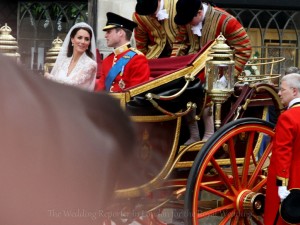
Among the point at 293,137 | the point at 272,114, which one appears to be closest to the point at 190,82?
the point at 293,137

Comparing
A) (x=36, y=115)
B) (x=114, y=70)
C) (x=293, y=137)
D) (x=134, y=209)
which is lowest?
(x=134, y=209)

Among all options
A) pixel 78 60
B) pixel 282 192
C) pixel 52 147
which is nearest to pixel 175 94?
pixel 78 60

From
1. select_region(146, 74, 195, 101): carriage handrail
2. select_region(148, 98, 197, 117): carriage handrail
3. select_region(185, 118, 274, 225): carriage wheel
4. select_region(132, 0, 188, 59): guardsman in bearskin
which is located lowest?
select_region(185, 118, 274, 225): carriage wheel

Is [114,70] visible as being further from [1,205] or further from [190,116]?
[1,205]

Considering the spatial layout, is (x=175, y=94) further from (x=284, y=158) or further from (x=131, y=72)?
(x=284, y=158)

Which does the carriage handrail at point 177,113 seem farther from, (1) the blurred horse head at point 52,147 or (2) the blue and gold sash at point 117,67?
(1) the blurred horse head at point 52,147

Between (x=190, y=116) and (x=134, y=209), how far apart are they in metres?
0.84

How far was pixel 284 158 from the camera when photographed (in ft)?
16.0

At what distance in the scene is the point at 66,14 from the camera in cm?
1112

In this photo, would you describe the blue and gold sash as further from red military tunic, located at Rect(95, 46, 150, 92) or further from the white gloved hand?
the white gloved hand

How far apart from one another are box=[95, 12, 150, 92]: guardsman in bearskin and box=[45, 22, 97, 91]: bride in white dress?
0.39 ft

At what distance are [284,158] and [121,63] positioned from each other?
132cm

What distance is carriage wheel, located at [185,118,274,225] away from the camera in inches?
190

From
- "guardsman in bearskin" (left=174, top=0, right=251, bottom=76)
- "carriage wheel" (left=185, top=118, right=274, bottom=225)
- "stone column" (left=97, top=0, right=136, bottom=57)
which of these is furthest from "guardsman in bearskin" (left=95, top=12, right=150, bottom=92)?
"stone column" (left=97, top=0, right=136, bottom=57)
